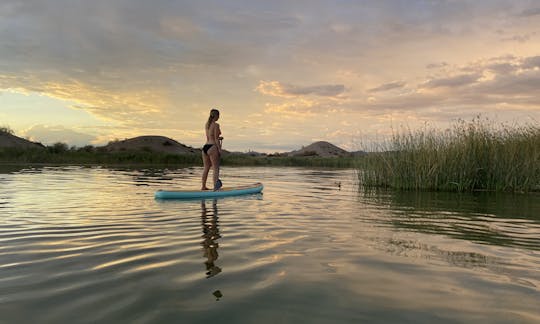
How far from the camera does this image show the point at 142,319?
270 centimetres

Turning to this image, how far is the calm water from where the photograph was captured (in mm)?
2875

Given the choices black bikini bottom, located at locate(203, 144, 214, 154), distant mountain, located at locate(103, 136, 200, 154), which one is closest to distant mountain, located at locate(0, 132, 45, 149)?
distant mountain, located at locate(103, 136, 200, 154)

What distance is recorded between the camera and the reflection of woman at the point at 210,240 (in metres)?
3.94

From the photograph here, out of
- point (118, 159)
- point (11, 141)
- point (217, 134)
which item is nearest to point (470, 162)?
point (217, 134)

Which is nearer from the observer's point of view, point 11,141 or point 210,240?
point 210,240

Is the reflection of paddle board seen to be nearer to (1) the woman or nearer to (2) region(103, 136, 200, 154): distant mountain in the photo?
(1) the woman

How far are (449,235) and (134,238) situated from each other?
488 centimetres

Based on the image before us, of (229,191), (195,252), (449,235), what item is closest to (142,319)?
(195,252)

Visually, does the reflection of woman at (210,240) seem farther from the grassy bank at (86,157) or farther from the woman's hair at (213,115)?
the grassy bank at (86,157)

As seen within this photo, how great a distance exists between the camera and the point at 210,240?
5.34 m

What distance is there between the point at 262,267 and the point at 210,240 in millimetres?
1515

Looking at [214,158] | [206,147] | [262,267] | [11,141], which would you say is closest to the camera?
[262,267]

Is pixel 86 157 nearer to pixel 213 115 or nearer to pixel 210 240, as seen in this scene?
pixel 213 115

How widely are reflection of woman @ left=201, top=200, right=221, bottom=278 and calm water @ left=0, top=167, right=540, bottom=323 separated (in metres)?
0.02
